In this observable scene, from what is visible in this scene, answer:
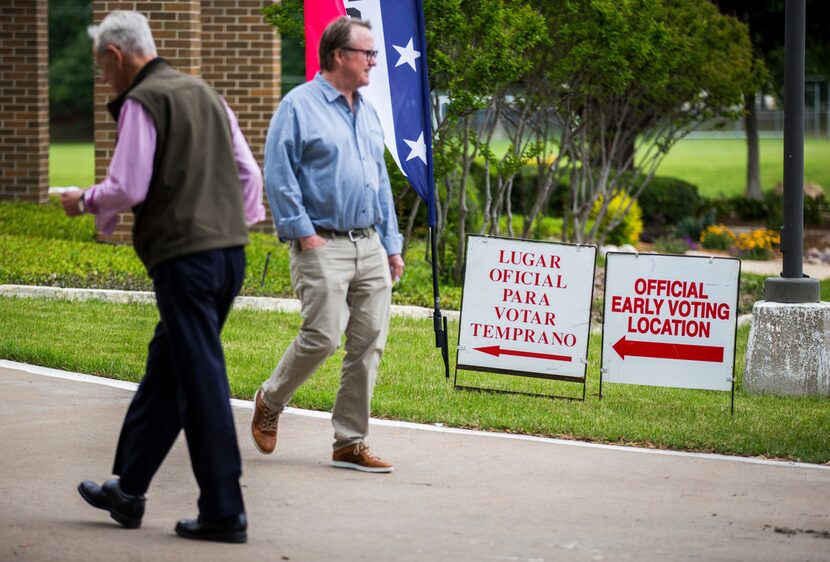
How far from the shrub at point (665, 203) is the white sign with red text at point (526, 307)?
13.4 m

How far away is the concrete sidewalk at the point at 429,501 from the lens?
5023 millimetres

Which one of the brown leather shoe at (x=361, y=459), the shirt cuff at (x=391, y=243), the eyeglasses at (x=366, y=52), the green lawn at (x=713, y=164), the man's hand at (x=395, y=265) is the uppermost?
the green lawn at (x=713, y=164)

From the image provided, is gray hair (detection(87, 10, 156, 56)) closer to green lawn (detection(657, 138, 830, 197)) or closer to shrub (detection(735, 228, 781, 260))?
shrub (detection(735, 228, 781, 260))

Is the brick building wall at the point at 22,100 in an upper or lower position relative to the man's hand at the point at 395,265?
upper

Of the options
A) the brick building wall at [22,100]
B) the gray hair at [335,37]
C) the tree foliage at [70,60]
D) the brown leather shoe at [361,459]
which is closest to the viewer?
the gray hair at [335,37]

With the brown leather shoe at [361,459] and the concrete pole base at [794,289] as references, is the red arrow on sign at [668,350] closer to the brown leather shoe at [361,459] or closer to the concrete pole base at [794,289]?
the concrete pole base at [794,289]

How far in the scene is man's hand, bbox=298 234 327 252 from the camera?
5812 mm

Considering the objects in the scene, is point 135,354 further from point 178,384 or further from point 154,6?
point 154,6

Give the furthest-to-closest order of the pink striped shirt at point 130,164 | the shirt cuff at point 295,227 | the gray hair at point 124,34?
the shirt cuff at point 295,227 < the gray hair at point 124,34 < the pink striped shirt at point 130,164

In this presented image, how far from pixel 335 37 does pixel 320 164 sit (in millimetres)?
551

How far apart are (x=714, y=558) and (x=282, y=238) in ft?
7.31

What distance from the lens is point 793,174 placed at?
8.51m

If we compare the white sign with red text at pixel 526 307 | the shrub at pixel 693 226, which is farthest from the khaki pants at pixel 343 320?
the shrub at pixel 693 226

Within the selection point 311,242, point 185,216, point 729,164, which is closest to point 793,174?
point 311,242
